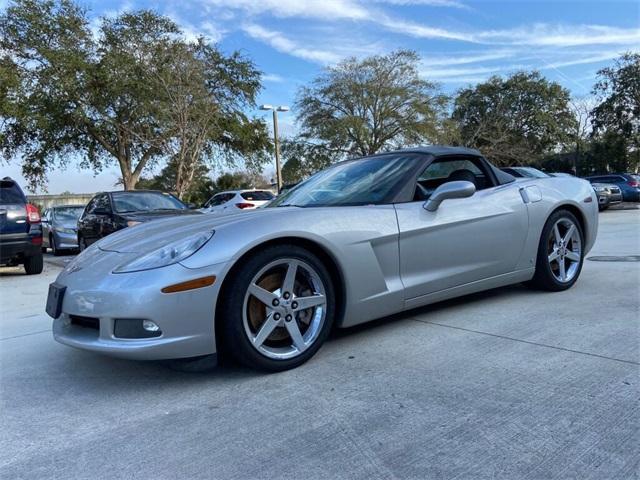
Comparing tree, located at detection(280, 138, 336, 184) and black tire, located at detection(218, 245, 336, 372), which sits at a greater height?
tree, located at detection(280, 138, 336, 184)

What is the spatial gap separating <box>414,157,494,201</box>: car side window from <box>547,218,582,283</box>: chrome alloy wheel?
788mm

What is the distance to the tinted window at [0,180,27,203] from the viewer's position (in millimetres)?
8188

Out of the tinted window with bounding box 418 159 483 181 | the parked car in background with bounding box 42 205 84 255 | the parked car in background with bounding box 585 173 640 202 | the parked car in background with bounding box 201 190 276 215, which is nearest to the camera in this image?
the tinted window with bounding box 418 159 483 181

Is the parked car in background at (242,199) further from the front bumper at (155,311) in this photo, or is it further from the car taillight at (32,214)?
the front bumper at (155,311)

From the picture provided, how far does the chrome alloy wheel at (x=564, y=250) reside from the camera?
4.64 meters

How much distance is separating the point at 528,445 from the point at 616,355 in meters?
1.33

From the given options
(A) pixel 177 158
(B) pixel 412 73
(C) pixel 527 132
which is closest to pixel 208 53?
(A) pixel 177 158

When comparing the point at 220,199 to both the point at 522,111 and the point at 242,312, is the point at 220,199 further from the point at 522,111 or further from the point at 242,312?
the point at 522,111

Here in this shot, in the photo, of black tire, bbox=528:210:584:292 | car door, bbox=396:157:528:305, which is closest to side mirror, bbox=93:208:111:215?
car door, bbox=396:157:528:305

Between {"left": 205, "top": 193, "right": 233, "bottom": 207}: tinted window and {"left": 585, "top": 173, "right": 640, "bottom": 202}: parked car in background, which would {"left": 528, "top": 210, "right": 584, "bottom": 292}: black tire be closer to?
{"left": 205, "top": 193, "right": 233, "bottom": 207}: tinted window

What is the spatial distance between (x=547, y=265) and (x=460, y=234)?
121 centimetres

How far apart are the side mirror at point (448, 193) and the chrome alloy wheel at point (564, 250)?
4.51 ft

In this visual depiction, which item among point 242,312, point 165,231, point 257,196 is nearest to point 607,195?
point 257,196

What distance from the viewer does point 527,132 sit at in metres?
42.1
